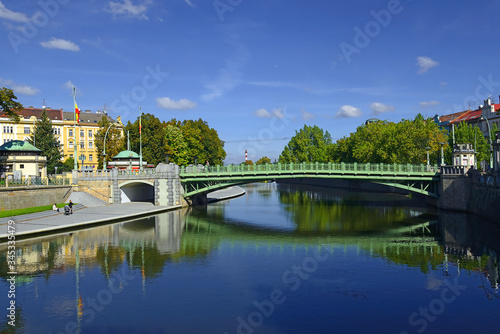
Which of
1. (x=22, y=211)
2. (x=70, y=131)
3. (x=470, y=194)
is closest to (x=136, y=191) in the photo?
(x=22, y=211)

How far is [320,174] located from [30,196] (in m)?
41.7

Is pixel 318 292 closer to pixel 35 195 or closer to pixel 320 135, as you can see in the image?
pixel 35 195

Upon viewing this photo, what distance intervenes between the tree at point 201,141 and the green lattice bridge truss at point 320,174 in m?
24.8

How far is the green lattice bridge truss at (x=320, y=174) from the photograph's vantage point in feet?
201

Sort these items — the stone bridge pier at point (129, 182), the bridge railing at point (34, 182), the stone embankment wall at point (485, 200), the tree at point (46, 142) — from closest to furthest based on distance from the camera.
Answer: the stone embankment wall at point (485, 200) → the bridge railing at point (34, 182) → the stone bridge pier at point (129, 182) → the tree at point (46, 142)

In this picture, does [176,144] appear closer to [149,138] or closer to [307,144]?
[149,138]

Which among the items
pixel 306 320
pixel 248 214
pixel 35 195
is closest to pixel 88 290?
pixel 306 320

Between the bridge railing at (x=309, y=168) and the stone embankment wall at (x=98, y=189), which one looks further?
the stone embankment wall at (x=98, y=189)

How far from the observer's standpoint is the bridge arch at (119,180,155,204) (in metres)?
68.4

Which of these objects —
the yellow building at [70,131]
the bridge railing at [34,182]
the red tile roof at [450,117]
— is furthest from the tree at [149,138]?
the red tile roof at [450,117]

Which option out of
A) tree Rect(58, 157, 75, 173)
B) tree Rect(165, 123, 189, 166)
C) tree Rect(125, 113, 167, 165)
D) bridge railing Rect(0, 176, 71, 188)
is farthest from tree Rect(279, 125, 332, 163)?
bridge railing Rect(0, 176, 71, 188)

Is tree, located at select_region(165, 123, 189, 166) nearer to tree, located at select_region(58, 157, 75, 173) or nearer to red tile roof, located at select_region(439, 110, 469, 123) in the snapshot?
tree, located at select_region(58, 157, 75, 173)

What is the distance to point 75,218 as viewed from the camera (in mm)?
48312

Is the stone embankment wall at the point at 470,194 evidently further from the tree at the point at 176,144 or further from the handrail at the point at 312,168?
the tree at the point at 176,144
